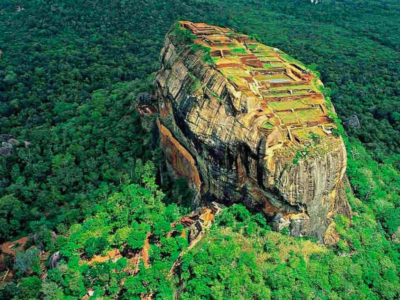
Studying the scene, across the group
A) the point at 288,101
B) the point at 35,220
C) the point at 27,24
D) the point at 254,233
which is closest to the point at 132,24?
the point at 27,24

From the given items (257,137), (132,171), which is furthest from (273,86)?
(132,171)

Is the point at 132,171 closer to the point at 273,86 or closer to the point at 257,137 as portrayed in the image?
the point at 273,86

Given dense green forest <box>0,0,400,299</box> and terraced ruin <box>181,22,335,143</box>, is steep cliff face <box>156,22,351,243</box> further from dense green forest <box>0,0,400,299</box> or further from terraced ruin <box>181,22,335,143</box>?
dense green forest <box>0,0,400,299</box>

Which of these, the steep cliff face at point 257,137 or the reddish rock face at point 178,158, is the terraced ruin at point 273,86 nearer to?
the steep cliff face at point 257,137

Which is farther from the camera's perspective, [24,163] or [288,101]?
[24,163]

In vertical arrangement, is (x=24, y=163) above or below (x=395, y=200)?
below

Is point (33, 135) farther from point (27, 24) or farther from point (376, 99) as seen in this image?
point (376, 99)
